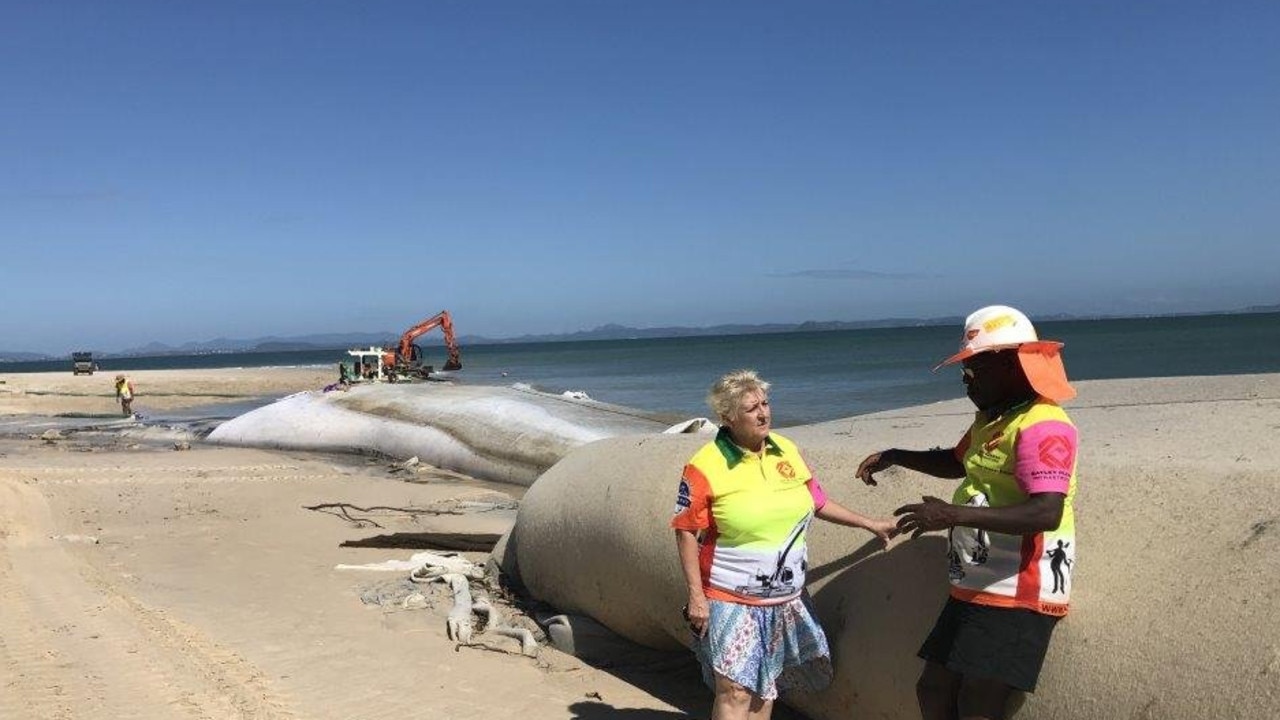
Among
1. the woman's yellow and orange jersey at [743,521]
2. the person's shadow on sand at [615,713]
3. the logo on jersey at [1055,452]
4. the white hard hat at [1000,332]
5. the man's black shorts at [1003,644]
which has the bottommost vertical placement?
the person's shadow on sand at [615,713]

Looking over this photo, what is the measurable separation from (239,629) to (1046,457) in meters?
5.25

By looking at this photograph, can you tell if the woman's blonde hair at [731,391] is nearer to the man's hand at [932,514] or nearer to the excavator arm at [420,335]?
the man's hand at [932,514]

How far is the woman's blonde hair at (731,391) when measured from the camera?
10.9 ft

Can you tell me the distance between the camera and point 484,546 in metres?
8.67

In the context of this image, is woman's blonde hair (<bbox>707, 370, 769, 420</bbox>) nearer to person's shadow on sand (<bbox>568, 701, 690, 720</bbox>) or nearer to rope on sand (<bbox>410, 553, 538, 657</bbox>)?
person's shadow on sand (<bbox>568, 701, 690, 720</bbox>)

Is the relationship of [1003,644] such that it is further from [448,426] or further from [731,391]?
[448,426]

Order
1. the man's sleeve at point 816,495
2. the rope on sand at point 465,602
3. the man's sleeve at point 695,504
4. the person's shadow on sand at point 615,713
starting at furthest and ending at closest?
the rope on sand at point 465,602 → the person's shadow on sand at point 615,713 → the man's sleeve at point 816,495 → the man's sleeve at point 695,504

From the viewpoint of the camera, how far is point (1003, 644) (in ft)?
8.80

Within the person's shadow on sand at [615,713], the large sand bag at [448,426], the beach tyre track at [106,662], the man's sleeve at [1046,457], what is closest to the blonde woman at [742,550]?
the man's sleeve at [1046,457]

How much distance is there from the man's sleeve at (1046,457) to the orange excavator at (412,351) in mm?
27597

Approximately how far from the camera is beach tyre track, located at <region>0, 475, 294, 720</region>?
4.62m

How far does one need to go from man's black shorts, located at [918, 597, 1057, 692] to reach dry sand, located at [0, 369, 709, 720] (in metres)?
2.42

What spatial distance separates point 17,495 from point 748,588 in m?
11.0

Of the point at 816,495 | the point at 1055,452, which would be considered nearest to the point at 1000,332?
the point at 1055,452
